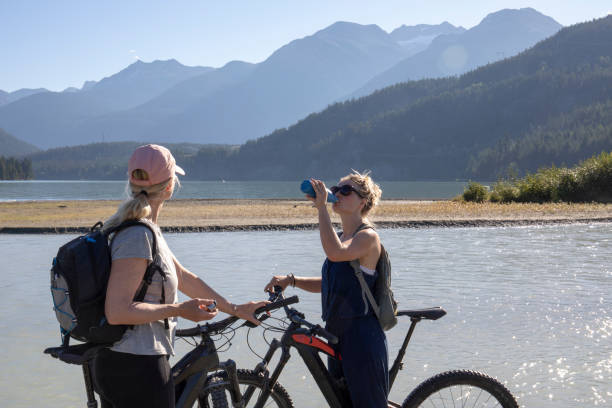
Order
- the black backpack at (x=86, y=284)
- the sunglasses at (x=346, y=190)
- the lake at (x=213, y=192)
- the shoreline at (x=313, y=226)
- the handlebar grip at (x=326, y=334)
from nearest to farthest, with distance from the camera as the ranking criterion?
the black backpack at (x=86, y=284), the handlebar grip at (x=326, y=334), the sunglasses at (x=346, y=190), the shoreline at (x=313, y=226), the lake at (x=213, y=192)

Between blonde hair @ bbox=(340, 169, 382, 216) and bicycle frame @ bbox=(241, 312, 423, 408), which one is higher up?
blonde hair @ bbox=(340, 169, 382, 216)

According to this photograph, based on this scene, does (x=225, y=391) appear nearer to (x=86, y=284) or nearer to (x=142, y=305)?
(x=142, y=305)

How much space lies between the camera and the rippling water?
6434 millimetres

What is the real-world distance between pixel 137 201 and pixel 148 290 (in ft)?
1.21

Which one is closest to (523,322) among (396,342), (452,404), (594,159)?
(396,342)

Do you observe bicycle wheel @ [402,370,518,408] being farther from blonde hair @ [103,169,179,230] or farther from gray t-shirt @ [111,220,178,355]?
blonde hair @ [103,169,179,230]

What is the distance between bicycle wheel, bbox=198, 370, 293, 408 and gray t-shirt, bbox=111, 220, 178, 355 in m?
0.47

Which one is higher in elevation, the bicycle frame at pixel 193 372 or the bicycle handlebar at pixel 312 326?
the bicycle handlebar at pixel 312 326

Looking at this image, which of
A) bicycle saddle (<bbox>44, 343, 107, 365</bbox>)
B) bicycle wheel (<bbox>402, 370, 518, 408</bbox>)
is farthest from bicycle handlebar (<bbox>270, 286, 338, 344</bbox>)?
bicycle saddle (<bbox>44, 343, 107, 365</bbox>)

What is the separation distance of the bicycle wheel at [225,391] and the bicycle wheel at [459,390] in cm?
75

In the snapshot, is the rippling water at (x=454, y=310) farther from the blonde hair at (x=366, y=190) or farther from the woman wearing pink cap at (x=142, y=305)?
the woman wearing pink cap at (x=142, y=305)

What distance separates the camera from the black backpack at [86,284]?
8.73 ft

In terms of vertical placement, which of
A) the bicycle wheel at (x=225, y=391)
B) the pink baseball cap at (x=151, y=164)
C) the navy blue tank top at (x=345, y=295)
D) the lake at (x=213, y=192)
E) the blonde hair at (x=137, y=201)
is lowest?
the lake at (x=213, y=192)

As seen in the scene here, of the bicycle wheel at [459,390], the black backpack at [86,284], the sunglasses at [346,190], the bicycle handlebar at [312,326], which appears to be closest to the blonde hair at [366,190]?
the sunglasses at [346,190]
